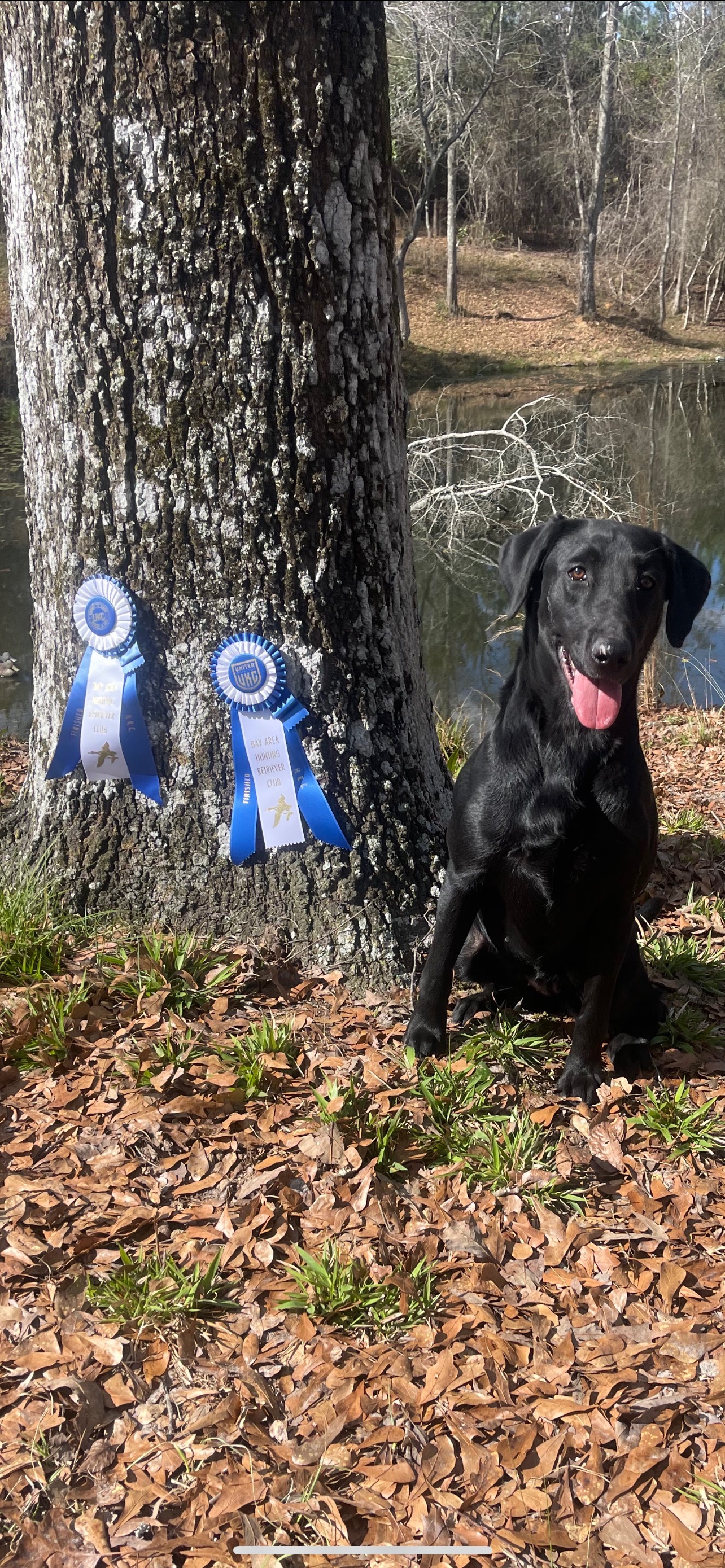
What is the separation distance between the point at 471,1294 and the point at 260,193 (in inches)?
104

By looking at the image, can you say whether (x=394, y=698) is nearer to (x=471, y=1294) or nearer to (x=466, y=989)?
(x=466, y=989)

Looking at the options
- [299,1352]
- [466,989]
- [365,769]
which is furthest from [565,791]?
[299,1352]

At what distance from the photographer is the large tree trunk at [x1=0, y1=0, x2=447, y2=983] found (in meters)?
2.60

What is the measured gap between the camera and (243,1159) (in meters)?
2.50

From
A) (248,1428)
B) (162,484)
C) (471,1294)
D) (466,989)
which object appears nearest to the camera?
(248,1428)

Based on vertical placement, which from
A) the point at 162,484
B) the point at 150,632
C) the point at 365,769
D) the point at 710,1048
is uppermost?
the point at 162,484

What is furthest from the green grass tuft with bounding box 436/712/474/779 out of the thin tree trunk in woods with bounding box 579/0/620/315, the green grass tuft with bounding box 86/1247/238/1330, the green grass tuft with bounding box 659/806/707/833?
the thin tree trunk in woods with bounding box 579/0/620/315

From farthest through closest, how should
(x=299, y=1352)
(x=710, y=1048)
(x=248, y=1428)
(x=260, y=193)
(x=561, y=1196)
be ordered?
(x=710, y=1048), (x=260, y=193), (x=561, y=1196), (x=299, y=1352), (x=248, y=1428)

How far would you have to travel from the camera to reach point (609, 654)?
2.52m

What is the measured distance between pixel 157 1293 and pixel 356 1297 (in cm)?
41

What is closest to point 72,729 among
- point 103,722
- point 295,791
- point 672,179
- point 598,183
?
point 103,722

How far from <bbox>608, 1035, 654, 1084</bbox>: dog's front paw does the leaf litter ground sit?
0.09 m

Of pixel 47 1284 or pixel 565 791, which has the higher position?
pixel 565 791

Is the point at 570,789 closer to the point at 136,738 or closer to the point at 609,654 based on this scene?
the point at 609,654
